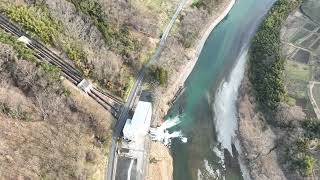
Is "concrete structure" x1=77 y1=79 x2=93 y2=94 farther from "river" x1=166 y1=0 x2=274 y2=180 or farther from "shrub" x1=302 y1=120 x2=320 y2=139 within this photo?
"shrub" x1=302 y1=120 x2=320 y2=139

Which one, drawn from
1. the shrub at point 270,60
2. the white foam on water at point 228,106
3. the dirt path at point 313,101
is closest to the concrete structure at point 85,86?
the white foam on water at point 228,106

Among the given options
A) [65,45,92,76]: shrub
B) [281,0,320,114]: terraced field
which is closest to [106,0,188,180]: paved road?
[65,45,92,76]: shrub

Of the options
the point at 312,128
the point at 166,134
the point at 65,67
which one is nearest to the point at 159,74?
the point at 166,134

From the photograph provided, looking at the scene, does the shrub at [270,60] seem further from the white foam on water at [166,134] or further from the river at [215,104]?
the white foam on water at [166,134]

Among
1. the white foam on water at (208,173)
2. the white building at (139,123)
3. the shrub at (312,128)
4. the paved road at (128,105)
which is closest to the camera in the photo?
the paved road at (128,105)

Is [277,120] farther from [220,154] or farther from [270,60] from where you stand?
[270,60]

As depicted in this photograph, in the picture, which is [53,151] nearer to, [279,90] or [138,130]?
[138,130]

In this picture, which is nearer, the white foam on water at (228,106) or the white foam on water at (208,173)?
the white foam on water at (208,173)
